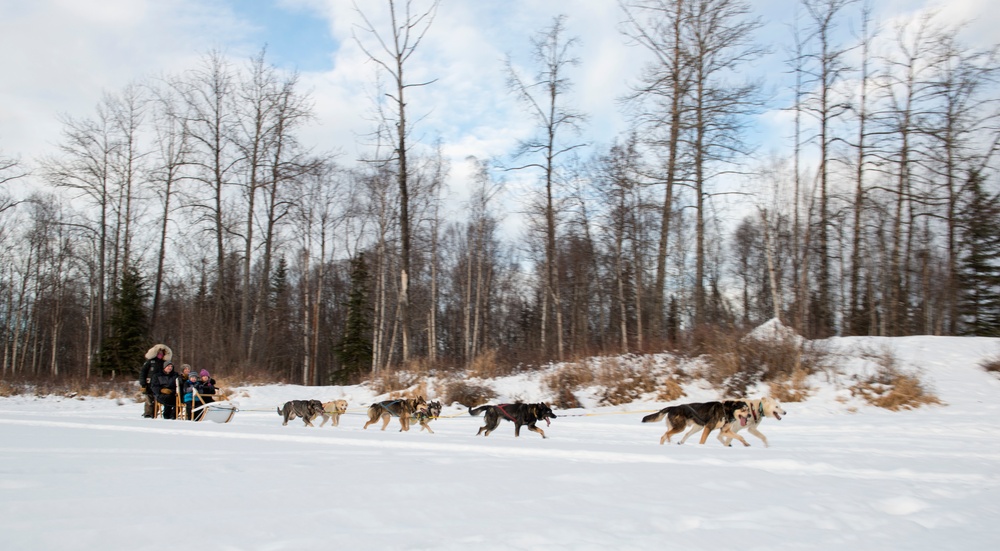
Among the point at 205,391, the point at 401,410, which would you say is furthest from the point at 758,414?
the point at 205,391

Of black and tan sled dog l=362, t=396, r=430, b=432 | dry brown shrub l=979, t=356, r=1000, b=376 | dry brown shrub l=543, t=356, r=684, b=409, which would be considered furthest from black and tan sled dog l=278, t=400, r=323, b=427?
dry brown shrub l=979, t=356, r=1000, b=376

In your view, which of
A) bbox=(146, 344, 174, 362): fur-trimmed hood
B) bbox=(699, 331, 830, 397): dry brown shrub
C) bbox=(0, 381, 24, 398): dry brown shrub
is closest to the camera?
bbox=(146, 344, 174, 362): fur-trimmed hood

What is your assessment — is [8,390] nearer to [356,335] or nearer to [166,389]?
[166,389]

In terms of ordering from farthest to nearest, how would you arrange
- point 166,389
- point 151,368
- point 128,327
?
point 128,327, point 151,368, point 166,389

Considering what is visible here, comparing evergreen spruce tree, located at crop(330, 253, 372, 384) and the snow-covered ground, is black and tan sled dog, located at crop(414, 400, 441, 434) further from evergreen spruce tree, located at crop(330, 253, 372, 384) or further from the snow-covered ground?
evergreen spruce tree, located at crop(330, 253, 372, 384)

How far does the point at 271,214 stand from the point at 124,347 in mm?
15550

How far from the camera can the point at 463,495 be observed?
154 inches

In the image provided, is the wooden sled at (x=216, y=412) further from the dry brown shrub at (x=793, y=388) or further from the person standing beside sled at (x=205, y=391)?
the dry brown shrub at (x=793, y=388)

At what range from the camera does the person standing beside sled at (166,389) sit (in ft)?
43.8

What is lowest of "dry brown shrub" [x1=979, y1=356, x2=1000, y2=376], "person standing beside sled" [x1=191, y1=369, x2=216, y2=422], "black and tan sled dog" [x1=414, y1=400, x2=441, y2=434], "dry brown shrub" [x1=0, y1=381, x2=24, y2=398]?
"dry brown shrub" [x1=0, y1=381, x2=24, y2=398]

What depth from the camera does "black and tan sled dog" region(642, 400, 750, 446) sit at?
874 centimetres

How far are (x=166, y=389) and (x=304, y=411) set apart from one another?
3.22 m

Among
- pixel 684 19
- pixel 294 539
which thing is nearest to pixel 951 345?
pixel 684 19

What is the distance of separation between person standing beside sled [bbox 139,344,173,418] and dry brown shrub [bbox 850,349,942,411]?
51.9ft
